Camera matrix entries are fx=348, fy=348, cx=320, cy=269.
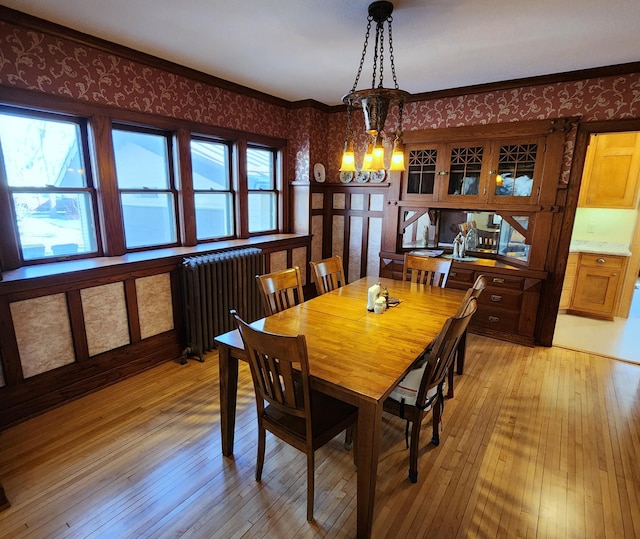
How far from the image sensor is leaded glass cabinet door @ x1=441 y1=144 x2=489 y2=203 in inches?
146

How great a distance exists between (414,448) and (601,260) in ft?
13.0

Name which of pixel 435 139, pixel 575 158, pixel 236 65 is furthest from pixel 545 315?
pixel 236 65

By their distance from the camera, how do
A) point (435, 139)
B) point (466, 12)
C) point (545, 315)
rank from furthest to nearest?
point (435, 139), point (545, 315), point (466, 12)

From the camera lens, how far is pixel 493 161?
11.9 ft

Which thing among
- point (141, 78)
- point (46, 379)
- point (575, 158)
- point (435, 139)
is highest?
point (141, 78)

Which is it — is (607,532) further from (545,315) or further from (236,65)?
(236,65)

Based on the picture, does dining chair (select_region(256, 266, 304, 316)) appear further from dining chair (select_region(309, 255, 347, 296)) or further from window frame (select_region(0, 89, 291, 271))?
window frame (select_region(0, 89, 291, 271))

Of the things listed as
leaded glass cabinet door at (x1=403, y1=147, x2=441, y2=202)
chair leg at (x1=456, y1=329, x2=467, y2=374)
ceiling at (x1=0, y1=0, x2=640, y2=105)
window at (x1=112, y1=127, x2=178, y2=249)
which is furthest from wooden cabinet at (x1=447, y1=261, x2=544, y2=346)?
window at (x1=112, y1=127, x2=178, y2=249)

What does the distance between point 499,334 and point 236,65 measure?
376 centimetres

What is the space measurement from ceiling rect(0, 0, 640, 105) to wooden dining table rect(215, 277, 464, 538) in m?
1.87

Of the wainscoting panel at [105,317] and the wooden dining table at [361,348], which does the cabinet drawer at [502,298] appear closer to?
the wooden dining table at [361,348]

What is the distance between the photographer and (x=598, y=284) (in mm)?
4371

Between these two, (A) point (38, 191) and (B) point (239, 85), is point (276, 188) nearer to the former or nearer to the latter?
(B) point (239, 85)

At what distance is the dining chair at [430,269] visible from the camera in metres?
3.08
